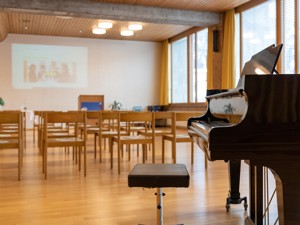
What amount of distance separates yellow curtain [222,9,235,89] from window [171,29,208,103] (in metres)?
1.54

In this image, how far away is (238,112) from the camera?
1981 millimetres

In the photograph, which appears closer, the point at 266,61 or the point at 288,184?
the point at 288,184

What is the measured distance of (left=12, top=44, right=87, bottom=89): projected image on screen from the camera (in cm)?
1162

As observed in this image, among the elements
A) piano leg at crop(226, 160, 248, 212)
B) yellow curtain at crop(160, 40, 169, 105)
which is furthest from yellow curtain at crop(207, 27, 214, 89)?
piano leg at crop(226, 160, 248, 212)

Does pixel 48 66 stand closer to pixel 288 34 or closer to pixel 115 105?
pixel 115 105

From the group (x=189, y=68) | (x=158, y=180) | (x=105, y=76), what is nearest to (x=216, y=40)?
(x=189, y=68)

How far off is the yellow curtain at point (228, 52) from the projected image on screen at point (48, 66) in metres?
5.42

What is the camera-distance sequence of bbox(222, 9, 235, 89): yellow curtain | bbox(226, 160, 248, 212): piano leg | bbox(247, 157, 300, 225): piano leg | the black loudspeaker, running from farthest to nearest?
the black loudspeaker < bbox(222, 9, 235, 89): yellow curtain < bbox(226, 160, 248, 212): piano leg < bbox(247, 157, 300, 225): piano leg

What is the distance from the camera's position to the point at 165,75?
12891 millimetres

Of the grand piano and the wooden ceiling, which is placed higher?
the wooden ceiling

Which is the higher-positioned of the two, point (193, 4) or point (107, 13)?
point (193, 4)

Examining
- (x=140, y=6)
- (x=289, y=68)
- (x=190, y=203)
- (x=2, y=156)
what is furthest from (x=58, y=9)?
(x=190, y=203)

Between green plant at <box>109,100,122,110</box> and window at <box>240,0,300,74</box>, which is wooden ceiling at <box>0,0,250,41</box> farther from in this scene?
green plant at <box>109,100,122,110</box>

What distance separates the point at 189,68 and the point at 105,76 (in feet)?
10.5
